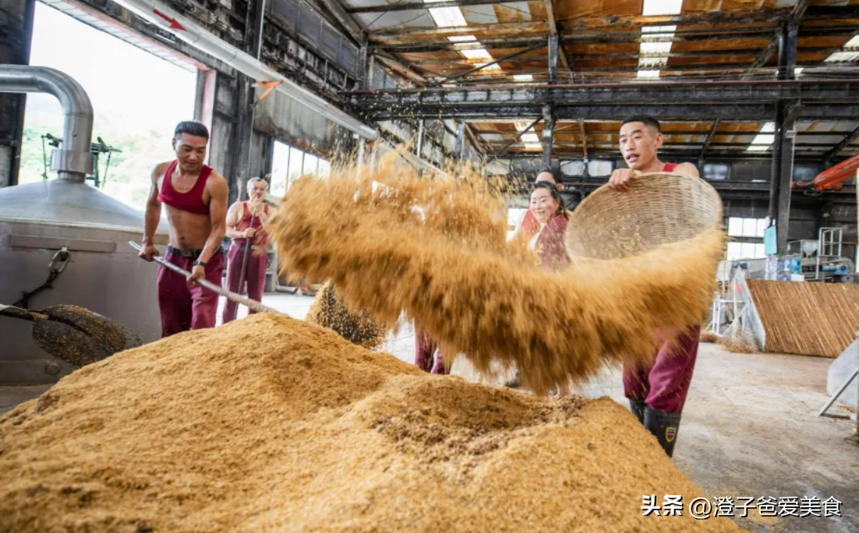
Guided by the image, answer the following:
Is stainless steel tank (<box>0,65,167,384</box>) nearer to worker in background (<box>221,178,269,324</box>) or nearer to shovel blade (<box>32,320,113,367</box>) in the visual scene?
shovel blade (<box>32,320,113,367</box>)

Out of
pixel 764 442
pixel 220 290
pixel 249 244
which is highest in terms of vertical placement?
pixel 249 244

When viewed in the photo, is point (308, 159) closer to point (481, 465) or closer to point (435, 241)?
point (435, 241)

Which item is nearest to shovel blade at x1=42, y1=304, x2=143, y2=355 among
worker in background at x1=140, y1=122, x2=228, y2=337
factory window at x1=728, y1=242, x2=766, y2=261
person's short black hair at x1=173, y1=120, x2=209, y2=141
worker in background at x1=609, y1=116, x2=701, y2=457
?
worker in background at x1=140, y1=122, x2=228, y2=337

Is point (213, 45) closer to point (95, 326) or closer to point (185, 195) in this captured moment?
point (185, 195)

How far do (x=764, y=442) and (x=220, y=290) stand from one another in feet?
9.14

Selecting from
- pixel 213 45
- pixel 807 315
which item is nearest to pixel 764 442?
pixel 807 315

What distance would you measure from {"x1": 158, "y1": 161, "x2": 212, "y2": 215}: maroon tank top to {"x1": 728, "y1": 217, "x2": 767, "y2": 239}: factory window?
16.8m

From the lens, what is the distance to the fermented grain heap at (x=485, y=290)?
1.29 m

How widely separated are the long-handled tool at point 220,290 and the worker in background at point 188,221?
0.09 metres

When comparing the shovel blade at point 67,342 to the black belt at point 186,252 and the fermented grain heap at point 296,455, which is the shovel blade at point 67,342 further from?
the fermented grain heap at point 296,455

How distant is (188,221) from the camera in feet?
8.99

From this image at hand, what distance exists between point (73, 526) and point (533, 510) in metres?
0.76

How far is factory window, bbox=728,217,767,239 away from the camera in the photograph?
1553cm

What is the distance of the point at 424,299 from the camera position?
4.28 ft
